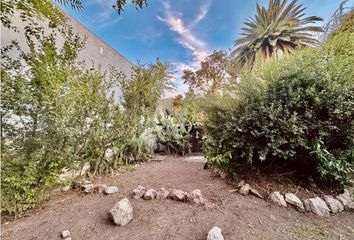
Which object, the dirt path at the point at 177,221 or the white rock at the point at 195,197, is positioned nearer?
the dirt path at the point at 177,221

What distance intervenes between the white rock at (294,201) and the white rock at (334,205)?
13.7 inches

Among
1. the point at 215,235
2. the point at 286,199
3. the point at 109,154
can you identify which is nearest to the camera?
the point at 215,235

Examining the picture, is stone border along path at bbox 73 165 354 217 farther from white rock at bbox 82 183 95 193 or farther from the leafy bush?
the leafy bush

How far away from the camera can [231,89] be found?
9.59ft

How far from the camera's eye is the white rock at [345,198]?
2385 millimetres

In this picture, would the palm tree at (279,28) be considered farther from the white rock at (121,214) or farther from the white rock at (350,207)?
the white rock at (121,214)

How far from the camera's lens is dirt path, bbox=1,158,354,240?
5.77ft

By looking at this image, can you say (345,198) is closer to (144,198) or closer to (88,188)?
(144,198)

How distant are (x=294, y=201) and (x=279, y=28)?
10427 millimetres

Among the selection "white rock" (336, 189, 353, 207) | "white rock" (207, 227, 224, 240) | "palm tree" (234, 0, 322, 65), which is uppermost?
"palm tree" (234, 0, 322, 65)

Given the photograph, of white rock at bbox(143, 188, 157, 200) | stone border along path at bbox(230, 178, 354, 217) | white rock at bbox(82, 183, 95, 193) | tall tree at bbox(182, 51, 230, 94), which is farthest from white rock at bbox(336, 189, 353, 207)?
tall tree at bbox(182, 51, 230, 94)

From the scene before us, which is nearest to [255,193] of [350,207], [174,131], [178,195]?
[178,195]

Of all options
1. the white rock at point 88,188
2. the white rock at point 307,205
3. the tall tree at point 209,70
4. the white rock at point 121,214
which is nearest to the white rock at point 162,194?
Result: the white rock at point 121,214

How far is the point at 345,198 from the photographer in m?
2.43
